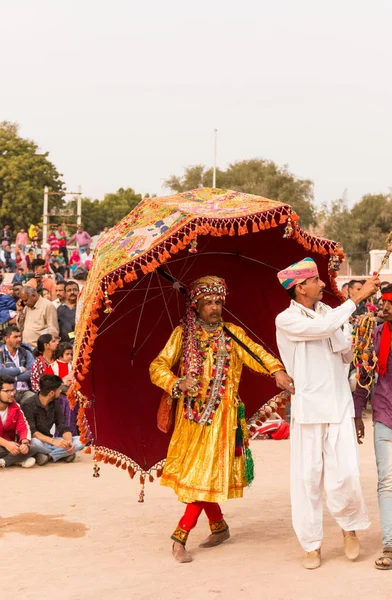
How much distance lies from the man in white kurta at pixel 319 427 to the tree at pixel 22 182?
→ 1837 inches

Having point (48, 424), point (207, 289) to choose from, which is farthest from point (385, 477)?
point (48, 424)

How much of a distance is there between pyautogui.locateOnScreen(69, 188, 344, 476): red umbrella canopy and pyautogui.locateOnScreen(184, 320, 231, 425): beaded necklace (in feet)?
2.03

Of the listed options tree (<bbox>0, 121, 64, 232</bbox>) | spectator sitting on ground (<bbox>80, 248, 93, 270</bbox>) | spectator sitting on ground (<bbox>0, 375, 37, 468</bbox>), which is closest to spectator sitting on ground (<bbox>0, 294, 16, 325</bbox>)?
spectator sitting on ground (<bbox>0, 375, 37, 468</bbox>)

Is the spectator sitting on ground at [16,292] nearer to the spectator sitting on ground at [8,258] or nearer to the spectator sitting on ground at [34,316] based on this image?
the spectator sitting on ground at [34,316]

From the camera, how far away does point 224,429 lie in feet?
21.6

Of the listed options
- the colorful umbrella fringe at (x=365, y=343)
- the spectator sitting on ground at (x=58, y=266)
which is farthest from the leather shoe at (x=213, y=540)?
the spectator sitting on ground at (x=58, y=266)

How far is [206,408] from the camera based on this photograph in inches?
260

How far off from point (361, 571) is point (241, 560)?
88cm

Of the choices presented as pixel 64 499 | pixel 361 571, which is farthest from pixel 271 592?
pixel 64 499

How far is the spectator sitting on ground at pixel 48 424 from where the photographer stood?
10469 millimetres

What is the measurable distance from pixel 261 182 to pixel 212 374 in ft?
147

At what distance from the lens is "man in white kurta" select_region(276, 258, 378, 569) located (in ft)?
19.6

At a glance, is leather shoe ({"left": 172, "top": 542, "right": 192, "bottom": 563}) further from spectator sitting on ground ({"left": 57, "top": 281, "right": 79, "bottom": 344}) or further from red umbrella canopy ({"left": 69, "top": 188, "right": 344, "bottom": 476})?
spectator sitting on ground ({"left": 57, "top": 281, "right": 79, "bottom": 344})

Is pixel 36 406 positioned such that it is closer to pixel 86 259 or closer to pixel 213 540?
pixel 213 540
